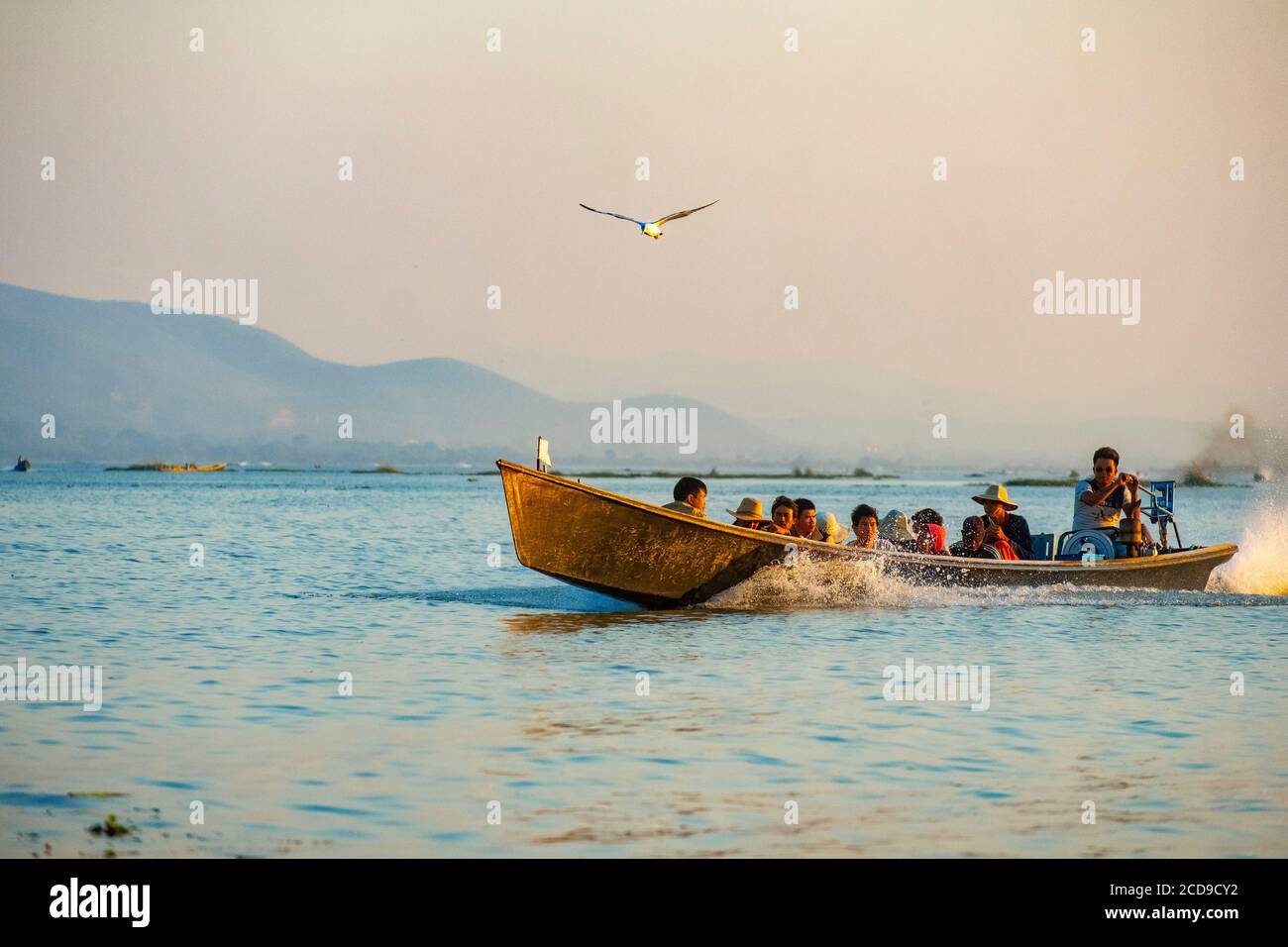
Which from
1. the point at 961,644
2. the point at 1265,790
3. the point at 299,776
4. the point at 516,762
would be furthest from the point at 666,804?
the point at 961,644

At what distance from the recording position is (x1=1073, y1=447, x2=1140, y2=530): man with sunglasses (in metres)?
20.0

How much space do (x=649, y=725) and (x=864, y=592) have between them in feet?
26.6

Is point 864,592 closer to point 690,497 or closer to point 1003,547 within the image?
point 1003,547

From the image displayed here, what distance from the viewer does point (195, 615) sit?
2028 cm

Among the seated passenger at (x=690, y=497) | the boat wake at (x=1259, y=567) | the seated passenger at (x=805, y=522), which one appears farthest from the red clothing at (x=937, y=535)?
the boat wake at (x=1259, y=567)

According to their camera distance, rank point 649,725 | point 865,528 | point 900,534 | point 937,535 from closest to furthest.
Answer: point 649,725, point 865,528, point 900,534, point 937,535

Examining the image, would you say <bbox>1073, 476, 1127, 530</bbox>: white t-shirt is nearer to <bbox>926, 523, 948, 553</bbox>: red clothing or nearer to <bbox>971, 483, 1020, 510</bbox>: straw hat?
<bbox>971, 483, 1020, 510</bbox>: straw hat

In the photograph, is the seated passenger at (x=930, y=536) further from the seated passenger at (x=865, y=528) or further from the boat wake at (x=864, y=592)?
the seated passenger at (x=865, y=528)

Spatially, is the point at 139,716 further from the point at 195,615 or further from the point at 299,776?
the point at 195,615

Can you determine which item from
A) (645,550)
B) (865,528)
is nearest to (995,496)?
(865,528)

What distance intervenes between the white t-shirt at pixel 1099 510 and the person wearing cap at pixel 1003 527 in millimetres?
723

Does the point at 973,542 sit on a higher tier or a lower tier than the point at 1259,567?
higher

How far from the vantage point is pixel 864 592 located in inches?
774
